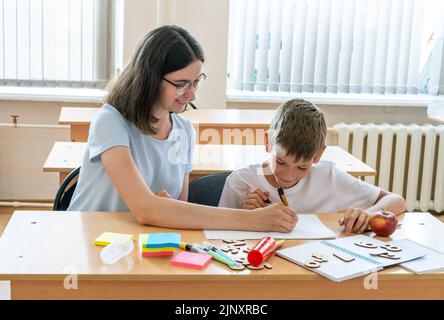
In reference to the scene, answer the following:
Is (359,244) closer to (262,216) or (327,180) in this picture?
(262,216)

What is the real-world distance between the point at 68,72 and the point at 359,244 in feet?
10.9

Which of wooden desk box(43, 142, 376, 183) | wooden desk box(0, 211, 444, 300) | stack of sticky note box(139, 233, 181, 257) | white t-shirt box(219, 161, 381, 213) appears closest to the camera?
wooden desk box(0, 211, 444, 300)

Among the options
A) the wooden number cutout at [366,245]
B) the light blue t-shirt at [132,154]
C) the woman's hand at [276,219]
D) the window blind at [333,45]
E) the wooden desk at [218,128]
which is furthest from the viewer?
the window blind at [333,45]

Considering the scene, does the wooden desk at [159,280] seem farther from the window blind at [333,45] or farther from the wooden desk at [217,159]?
the window blind at [333,45]

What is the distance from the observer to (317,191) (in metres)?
2.06

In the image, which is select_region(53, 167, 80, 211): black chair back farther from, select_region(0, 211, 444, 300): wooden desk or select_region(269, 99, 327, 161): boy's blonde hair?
select_region(269, 99, 327, 161): boy's blonde hair

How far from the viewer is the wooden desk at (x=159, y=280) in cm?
138

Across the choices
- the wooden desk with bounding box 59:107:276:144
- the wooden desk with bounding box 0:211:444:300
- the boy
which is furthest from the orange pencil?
the wooden desk with bounding box 59:107:276:144

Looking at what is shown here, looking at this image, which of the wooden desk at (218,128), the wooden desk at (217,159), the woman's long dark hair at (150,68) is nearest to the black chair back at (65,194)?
the woman's long dark hair at (150,68)

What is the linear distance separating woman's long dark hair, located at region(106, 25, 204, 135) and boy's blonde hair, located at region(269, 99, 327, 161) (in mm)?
318

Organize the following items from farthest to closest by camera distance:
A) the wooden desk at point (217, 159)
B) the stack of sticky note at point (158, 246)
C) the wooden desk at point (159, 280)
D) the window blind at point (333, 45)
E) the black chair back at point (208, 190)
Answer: the window blind at point (333, 45)
the wooden desk at point (217, 159)
the black chair back at point (208, 190)
the stack of sticky note at point (158, 246)
the wooden desk at point (159, 280)

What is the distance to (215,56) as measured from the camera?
4.47m

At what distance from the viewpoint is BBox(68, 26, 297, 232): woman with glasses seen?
171 cm
